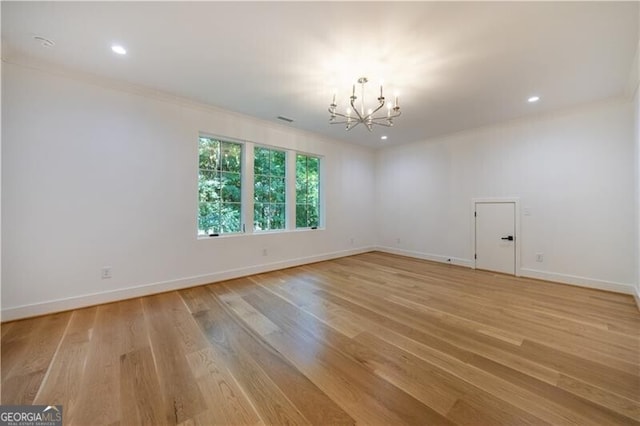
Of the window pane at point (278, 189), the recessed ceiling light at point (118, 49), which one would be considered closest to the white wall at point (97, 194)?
the recessed ceiling light at point (118, 49)

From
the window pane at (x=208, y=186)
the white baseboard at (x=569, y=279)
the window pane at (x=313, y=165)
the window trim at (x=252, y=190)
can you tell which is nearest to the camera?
the white baseboard at (x=569, y=279)

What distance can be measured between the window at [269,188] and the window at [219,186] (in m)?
0.32

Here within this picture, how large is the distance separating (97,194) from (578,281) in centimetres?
699

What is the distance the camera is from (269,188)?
462cm

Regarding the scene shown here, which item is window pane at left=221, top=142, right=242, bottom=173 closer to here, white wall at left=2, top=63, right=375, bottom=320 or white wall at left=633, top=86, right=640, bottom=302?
white wall at left=2, top=63, right=375, bottom=320

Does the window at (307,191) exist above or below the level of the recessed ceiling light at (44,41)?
below

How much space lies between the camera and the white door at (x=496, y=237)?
→ 4297 millimetres

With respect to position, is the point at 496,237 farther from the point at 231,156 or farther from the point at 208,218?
the point at 208,218

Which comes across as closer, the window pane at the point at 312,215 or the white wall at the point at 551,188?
the white wall at the point at 551,188

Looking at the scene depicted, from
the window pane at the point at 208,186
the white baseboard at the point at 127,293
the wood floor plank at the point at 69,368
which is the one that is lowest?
the wood floor plank at the point at 69,368

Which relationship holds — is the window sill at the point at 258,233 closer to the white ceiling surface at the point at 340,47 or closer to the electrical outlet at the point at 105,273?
the electrical outlet at the point at 105,273

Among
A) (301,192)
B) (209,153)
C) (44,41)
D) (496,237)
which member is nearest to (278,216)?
(301,192)

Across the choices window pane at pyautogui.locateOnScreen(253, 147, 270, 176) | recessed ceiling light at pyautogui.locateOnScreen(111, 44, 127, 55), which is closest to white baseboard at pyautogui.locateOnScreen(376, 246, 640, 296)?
window pane at pyautogui.locateOnScreen(253, 147, 270, 176)

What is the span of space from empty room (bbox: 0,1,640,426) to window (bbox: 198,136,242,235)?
36 millimetres
